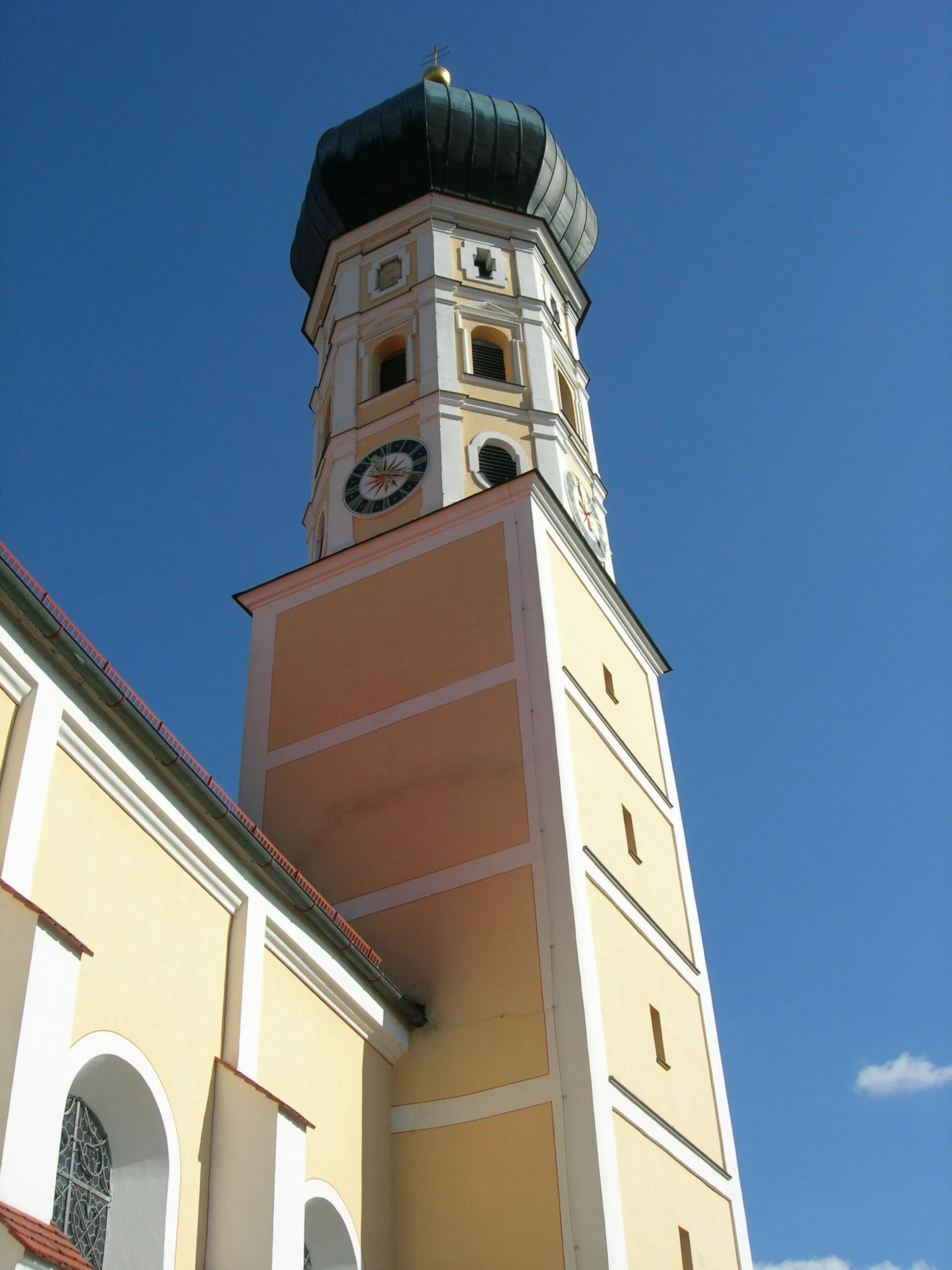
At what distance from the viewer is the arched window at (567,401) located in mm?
18906

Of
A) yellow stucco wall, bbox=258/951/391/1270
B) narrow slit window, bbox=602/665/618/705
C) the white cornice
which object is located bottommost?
yellow stucco wall, bbox=258/951/391/1270

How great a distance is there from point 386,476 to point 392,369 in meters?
2.29

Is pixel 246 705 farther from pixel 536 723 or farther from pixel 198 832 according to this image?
pixel 198 832

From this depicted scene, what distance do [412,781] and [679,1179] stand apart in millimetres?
4093

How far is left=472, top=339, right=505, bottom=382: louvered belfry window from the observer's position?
59.2 ft

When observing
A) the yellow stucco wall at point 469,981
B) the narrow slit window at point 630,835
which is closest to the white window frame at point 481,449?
the narrow slit window at point 630,835

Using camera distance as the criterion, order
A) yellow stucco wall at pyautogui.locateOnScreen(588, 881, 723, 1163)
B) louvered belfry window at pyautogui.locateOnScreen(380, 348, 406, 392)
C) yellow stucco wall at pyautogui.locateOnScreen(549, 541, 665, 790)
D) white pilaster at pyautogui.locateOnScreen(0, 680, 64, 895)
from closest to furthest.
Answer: white pilaster at pyautogui.locateOnScreen(0, 680, 64, 895) < yellow stucco wall at pyautogui.locateOnScreen(588, 881, 723, 1163) < yellow stucco wall at pyautogui.locateOnScreen(549, 541, 665, 790) < louvered belfry window at pyautogui.locateOnScreen(380, 348, 406, 392)

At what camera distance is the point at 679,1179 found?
11.8 meters

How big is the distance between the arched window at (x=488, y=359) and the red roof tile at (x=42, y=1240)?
499 inches

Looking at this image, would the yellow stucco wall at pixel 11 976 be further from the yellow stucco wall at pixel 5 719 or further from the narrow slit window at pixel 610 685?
the narrow slit window at pixel 610 685

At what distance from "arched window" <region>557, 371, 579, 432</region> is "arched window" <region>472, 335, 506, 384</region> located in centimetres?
93

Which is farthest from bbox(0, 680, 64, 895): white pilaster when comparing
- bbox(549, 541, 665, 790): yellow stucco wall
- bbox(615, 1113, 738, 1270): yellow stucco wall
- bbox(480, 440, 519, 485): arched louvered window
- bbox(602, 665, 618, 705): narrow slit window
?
bbox(480, 440, 519, 485): arched louvered window

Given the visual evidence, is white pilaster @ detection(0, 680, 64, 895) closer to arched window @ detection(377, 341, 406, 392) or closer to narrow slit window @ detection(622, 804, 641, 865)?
narrow slit window @ detection(622, 804, 641, 865)

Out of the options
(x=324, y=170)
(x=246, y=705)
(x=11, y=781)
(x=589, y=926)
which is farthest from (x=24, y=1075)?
(x=324, y=170)
